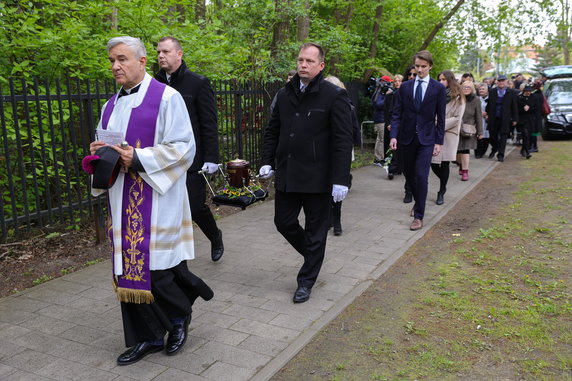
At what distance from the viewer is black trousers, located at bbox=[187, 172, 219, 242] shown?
4762 millimetres

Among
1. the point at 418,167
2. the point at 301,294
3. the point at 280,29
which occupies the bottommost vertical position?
the point at 301,294

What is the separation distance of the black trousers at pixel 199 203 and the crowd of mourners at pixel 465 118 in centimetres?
375

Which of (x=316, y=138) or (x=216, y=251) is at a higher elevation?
(x=316, y=138)

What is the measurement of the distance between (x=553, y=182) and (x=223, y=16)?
7.58 metres

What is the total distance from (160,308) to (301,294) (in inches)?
55.4

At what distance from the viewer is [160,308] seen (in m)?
3.46

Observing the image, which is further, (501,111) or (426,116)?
(501,111)

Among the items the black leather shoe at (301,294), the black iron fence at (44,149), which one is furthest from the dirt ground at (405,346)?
the black iron fence at (44,149)

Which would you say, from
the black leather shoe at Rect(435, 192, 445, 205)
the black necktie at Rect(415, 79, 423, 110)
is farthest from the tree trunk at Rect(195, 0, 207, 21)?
the black necktie at Rect(415, 79, 423, 110)

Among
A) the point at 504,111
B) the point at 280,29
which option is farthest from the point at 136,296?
the point at 504,111

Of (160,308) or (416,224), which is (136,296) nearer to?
(160,308)

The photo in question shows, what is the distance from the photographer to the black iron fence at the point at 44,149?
535cm

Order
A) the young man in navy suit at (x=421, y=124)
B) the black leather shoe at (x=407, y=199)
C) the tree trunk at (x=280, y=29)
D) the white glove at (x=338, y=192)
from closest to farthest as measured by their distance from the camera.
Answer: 1. the white glove at (x=338, y=192)
2. the young man in navy suit at (x=421, y=124)
3. the black leather shoe at (x=407, y=199)
4. the tree trunk at (x=280, y=29)

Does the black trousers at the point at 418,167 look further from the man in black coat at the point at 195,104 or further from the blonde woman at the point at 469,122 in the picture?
the blonde woman at the point at 469,122
